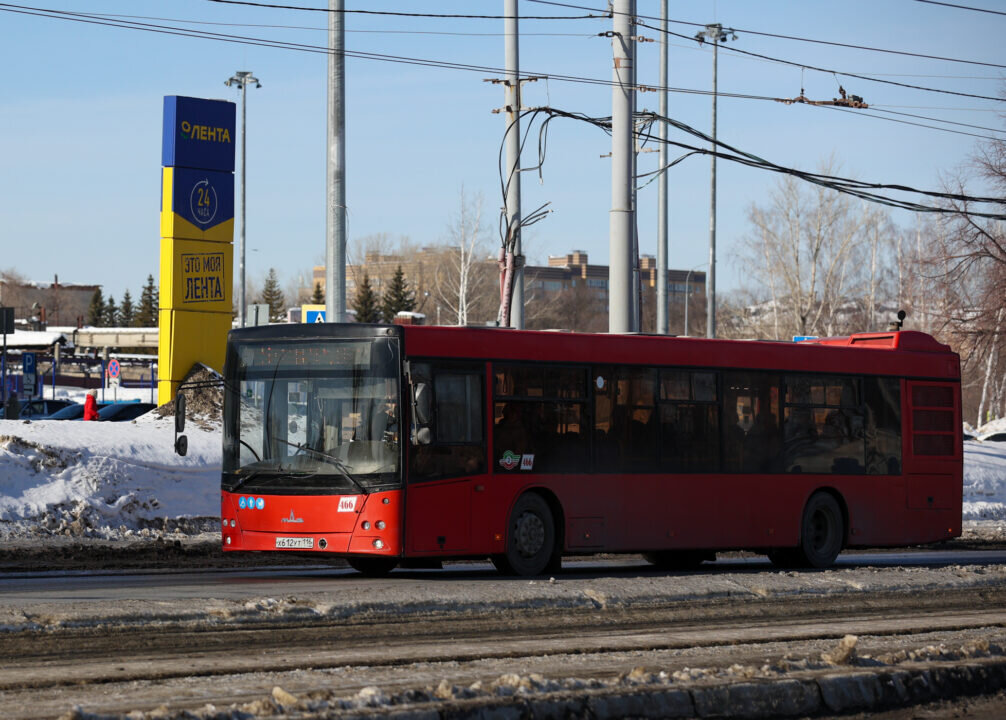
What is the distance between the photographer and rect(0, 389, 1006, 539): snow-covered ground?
20922 millimetres

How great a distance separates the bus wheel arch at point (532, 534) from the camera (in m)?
15.5

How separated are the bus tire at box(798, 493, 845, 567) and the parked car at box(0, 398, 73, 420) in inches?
1292

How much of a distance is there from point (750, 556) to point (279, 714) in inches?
652

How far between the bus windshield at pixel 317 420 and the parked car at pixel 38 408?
32974 millimetres

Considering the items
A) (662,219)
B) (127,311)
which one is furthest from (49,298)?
(662,219)

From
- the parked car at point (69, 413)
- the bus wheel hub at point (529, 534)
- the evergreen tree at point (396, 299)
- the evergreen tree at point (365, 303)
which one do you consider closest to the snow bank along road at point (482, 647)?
the bus wheel hub at point (529, 534)

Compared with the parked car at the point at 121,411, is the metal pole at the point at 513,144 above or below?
above

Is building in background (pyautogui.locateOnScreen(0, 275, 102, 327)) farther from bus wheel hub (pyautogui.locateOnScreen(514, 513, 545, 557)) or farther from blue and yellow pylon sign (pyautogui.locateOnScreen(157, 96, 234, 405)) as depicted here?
bus wheel hub (pyautogui.locateOnScreen(514, 513, 545, 557))

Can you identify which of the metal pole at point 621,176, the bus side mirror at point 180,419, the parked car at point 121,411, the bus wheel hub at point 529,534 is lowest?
the bus wheel hub at point 529,534

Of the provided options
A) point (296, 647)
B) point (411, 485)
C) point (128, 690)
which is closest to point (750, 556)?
point (411, 485)

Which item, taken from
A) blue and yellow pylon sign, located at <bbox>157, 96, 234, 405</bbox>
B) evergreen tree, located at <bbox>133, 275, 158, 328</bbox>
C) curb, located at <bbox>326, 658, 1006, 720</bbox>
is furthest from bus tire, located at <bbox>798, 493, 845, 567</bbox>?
evergreen tree, located at <bbox>133, 275, 158, 328</bbox>

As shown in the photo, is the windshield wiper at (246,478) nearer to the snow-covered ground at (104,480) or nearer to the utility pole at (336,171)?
the utility pole at (336,171)

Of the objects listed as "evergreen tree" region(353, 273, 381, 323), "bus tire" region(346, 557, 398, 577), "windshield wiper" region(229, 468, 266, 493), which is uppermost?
"evergreen tree" region(353, 273, 381, 323)

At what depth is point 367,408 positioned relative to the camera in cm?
1449
